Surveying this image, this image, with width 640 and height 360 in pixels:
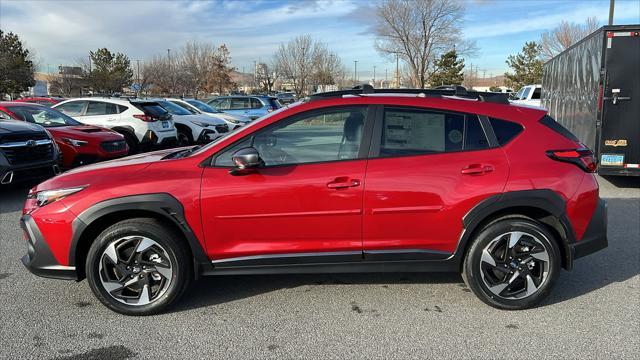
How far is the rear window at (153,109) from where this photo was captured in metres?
12.1

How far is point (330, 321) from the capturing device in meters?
3.63

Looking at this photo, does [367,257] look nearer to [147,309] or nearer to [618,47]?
[147,309]

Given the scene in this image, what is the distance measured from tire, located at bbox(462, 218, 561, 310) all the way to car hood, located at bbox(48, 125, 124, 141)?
A: 7829mm

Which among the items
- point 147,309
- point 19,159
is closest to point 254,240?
point 147,309

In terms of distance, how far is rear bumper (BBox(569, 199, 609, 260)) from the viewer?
3.81 m

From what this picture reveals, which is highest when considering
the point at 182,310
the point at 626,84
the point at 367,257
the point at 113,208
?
the point at 626,84

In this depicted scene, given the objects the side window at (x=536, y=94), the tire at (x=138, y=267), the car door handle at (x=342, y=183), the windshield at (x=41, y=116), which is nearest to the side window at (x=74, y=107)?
the windshield at (x=41, y=116)

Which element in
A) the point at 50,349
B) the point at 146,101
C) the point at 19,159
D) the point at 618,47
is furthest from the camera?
the point at 146,101

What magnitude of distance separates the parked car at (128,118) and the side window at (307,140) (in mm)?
8994

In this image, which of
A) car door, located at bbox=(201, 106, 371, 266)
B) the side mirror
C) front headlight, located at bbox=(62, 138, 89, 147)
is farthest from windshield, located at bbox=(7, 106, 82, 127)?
the side mirror

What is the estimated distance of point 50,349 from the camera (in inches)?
127

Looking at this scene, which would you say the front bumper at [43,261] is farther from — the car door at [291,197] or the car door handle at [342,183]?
the car door handle at [342,183]

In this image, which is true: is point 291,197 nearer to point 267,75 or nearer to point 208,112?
point 208,112

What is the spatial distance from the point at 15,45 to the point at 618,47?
45471 mm
